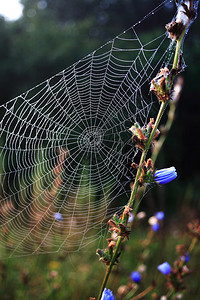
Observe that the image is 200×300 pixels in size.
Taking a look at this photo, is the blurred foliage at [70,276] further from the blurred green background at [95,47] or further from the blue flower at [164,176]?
the blue flower at [164,176]

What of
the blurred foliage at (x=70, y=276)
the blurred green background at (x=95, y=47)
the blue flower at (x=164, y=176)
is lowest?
the blurred foliage at (x=70, y=276)

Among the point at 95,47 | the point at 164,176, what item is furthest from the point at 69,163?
the point at 95,47

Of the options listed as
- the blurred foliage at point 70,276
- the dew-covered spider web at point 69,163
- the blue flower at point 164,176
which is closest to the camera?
the blue flower at point 164,176

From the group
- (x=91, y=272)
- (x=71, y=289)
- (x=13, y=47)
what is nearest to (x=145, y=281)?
(x=91, y=272)

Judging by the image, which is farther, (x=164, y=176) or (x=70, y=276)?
(x=70, y=276)

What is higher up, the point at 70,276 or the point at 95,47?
the point at 95,47

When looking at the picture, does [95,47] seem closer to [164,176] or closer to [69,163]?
[69,163]

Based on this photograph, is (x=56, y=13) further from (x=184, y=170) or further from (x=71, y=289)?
(x=71, y=289)

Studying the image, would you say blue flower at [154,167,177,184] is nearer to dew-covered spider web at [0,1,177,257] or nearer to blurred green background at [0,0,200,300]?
dew-covered spider web at [0,1,177,257]

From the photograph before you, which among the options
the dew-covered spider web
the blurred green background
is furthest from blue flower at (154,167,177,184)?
the blurred green background

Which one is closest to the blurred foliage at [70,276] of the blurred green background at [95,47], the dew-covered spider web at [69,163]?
the dew-covered spider web at [69,163]

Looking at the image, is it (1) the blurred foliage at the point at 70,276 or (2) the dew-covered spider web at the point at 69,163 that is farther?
(1) the blurred foliage at the point at 70,276
